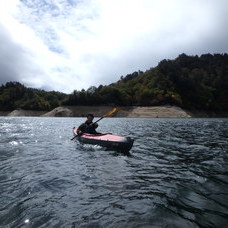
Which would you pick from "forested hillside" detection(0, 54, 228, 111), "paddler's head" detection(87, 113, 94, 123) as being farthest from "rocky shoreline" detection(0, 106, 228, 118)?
"paddler's head" detection(87, 113, 94, 123)

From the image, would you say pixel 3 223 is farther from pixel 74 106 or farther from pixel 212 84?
pixel 212 84

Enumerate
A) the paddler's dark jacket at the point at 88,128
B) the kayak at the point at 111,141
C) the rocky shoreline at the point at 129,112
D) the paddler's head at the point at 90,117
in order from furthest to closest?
the rocky shoreline at the point at 129,112 → the paddler's dark jacket at the point at 88,128 → the paddler's head at the point at 90,117 → the kayak at the point at 111,141

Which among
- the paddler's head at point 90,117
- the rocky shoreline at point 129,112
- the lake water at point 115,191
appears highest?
the paddler's head at point 90,117

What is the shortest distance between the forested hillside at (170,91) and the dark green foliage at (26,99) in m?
22.7

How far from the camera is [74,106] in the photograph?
124 meters

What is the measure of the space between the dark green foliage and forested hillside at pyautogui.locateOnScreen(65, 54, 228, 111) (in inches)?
895

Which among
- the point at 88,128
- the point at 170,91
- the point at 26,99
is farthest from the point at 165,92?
the point at 88,128

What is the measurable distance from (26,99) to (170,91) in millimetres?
Result: 85946

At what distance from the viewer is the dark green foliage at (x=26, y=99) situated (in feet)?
450

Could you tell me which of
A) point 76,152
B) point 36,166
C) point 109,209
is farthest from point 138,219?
point 76,152

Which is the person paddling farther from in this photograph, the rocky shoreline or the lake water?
the rocky shoreline

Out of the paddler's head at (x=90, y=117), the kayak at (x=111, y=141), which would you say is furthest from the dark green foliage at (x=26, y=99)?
the kayak at (x=111, y=141)

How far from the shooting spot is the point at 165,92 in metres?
120

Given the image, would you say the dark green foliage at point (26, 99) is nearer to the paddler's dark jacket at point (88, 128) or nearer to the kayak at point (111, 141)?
the paddler's dark jacket at point (88, 128)
